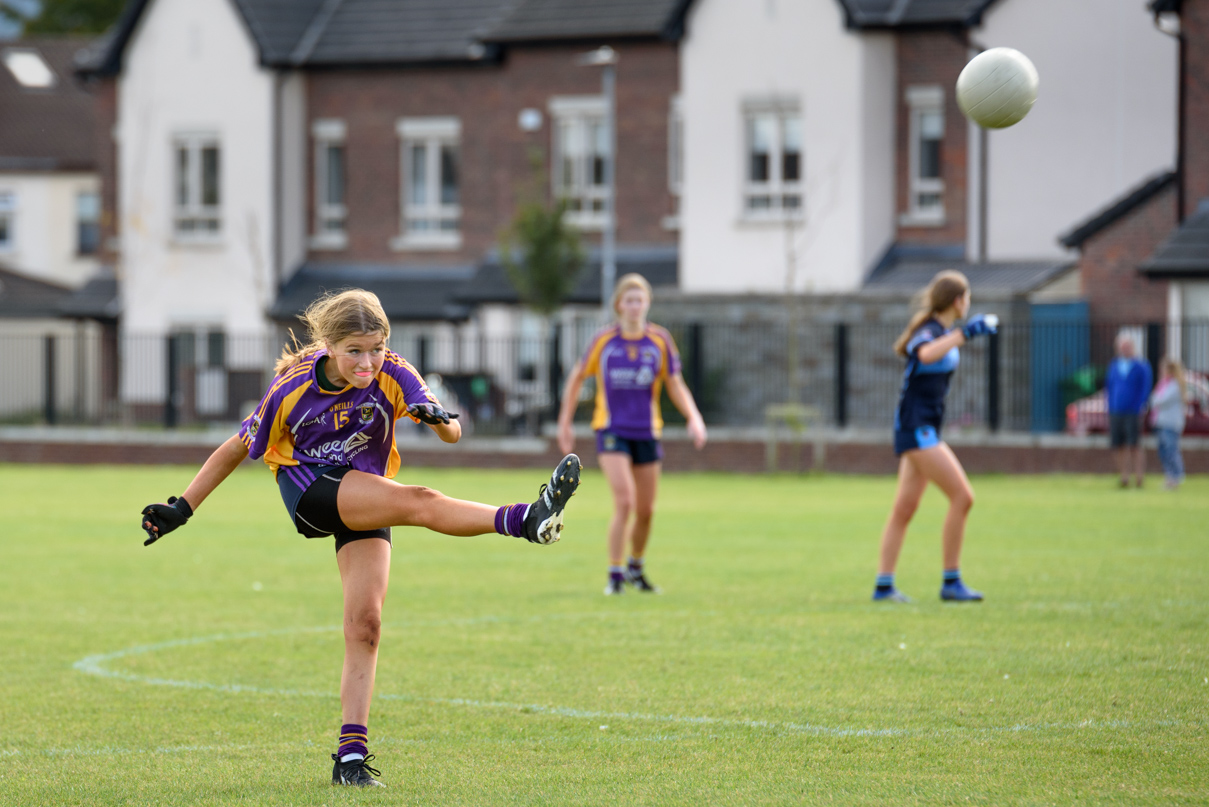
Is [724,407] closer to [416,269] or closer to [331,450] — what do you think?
[416,269]

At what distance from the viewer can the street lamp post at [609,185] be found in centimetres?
3600

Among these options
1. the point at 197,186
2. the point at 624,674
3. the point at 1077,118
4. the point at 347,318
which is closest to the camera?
the point at 347,318

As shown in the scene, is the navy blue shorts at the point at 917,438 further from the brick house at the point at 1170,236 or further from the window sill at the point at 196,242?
the window sill at the point at 196,242

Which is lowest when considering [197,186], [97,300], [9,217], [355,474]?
[355,474]

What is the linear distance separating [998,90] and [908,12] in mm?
24982

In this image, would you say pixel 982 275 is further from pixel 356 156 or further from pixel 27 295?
pixel 27 295

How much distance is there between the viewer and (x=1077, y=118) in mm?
32281

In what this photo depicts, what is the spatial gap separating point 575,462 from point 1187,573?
793 cm

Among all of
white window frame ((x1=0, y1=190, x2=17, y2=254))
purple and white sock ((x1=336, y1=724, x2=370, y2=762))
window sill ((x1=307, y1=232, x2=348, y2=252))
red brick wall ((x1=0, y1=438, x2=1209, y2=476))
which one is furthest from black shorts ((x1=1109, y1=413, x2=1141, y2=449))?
white window frame ((x1=0, y1=190, x2=17, y2=254))

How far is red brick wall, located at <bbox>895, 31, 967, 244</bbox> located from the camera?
33.7 meters

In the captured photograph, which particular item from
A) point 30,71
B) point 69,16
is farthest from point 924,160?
point 69,16

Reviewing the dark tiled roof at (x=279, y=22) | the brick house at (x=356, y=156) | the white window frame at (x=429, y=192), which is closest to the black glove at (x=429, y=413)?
the brick house at (x=356, y=156)

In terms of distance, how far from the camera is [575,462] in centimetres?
624

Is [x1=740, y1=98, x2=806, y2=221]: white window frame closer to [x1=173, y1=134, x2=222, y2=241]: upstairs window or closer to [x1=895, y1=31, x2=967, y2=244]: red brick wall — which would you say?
[x1=895, y1=31, x2=967, y2=244]: red brick wall
